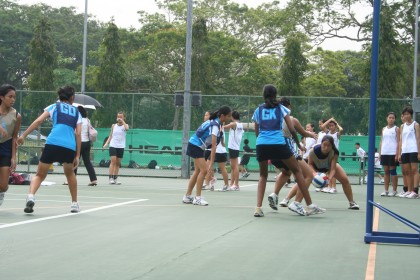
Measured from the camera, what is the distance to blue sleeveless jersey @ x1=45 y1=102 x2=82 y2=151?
12.1 m

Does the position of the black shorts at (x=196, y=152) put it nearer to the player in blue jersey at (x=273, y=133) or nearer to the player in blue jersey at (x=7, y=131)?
the player in blue jersey at (x=273, y=133)

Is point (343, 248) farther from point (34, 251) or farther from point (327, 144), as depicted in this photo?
point (327, 144)

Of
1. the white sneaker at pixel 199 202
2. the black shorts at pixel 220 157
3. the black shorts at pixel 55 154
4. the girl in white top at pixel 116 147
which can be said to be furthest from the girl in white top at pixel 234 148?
the black shorts at pixel 55 154

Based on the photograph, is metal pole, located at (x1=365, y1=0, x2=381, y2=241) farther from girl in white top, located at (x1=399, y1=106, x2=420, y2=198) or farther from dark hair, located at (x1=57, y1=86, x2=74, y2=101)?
girl in white top, located at (x1=399, y1=106, x2=420, y2=198)

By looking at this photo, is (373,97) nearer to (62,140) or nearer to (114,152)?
(62,140)

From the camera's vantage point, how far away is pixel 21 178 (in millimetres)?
19891

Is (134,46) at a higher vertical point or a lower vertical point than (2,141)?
higher

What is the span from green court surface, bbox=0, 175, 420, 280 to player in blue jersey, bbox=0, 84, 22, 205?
64 centimetres

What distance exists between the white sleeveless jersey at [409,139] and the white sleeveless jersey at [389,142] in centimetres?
50

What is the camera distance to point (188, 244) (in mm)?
8938

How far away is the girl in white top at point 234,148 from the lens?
20438 millimetres

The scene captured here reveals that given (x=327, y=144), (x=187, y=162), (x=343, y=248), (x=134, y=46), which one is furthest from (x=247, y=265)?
(x=134, y=46)

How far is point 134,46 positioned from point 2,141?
48.6 m

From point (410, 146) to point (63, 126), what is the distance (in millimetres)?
9077
